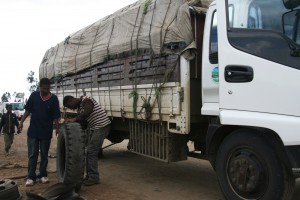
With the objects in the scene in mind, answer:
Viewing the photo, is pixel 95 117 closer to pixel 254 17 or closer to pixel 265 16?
pixel 254 17

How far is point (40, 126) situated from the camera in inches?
258

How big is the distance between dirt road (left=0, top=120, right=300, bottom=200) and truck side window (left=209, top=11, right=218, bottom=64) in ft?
6.60

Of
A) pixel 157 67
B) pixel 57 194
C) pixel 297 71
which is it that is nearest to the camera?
pixel 297 71

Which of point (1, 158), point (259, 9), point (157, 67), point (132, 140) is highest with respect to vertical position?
point (259, 9)

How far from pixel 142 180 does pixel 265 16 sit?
12.6 ft

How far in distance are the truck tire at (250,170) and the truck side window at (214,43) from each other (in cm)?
91

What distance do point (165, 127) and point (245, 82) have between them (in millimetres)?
1881

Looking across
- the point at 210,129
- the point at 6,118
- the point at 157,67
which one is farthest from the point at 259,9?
the point at 6,118

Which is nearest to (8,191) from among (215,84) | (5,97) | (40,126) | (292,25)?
(40,126)

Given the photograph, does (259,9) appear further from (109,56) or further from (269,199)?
(109,56)

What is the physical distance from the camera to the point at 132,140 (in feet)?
22.5

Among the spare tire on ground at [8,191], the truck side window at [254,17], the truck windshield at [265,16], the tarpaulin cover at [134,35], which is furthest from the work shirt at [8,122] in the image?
the truck side window at [254,17]

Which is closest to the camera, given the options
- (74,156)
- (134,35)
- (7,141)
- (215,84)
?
(215,84)

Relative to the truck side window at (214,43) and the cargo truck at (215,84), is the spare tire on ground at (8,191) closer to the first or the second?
the cargo truck at (215,84)
